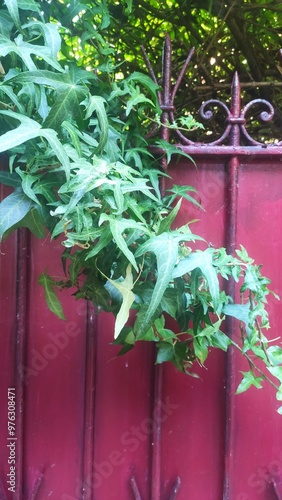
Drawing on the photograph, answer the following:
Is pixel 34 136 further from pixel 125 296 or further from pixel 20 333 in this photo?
pixel 20 333

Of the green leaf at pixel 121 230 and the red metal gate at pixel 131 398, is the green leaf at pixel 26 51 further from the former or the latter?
the red metal gate at pixel 131 398

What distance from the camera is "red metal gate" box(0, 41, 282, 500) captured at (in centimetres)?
134

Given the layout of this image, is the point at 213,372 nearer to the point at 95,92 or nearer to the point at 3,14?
the point at 95,92

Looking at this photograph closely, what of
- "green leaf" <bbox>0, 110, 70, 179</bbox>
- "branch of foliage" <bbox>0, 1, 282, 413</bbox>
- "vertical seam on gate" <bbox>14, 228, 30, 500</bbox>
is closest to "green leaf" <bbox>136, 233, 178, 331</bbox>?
"branch of foliage" <bbox>0, 1, 282, 413</bbox>

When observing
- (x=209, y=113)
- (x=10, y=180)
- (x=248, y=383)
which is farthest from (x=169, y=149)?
(x=248, y=383)

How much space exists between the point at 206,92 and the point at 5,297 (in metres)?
1.04

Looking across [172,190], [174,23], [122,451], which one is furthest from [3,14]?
[122,451]

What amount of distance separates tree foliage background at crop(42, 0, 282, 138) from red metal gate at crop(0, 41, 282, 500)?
1.66 ft

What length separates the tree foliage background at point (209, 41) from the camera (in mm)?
1625

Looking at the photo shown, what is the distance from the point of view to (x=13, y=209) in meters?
0.94

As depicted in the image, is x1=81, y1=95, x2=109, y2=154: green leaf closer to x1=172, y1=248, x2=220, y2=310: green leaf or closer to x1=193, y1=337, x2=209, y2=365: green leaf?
x1=172, y1=248, x2=220, y2=310: green leaf

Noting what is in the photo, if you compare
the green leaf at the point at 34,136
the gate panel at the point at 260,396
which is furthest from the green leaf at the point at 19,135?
the gate panel at the point at 260,396

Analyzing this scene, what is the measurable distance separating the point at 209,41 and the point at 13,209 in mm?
1229

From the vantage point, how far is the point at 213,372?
1.34m
